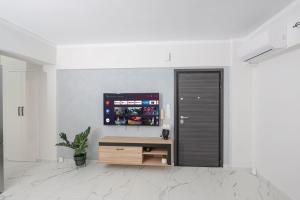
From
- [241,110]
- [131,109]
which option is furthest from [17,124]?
[241,110]

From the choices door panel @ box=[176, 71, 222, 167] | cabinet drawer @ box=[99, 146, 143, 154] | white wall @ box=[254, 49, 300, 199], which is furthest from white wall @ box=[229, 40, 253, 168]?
cabinet drawer @ box=[99, 146, 143, 154]

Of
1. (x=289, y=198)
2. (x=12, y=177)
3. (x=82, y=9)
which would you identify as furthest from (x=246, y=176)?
(x=12, y=177)

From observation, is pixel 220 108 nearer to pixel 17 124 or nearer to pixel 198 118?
pixel 198 118

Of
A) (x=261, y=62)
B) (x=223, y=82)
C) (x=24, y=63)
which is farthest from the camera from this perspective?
(x=24, y=63)

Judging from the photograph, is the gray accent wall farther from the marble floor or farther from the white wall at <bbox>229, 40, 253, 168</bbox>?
the white wall at <bbox>229, 40, 253, 168</bbox>

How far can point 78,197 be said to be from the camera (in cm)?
254

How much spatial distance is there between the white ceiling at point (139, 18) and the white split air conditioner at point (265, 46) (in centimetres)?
32

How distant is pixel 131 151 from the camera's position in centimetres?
338

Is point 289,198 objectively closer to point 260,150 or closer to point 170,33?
point 260,150

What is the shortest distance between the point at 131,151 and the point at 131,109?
0.81 metres

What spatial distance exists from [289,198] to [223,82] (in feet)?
6.72

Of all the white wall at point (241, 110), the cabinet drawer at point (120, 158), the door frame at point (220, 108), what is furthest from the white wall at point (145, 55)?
the cabinet drawer at point (120, 158)

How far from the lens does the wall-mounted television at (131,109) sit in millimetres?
3639

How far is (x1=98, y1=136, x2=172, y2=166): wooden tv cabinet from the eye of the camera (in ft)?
11.0
